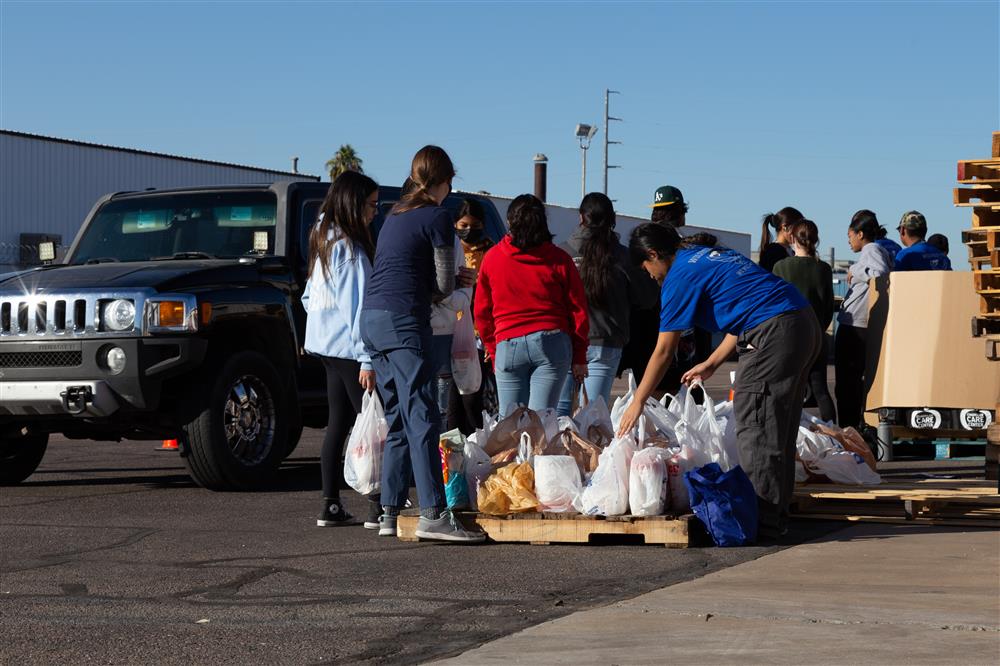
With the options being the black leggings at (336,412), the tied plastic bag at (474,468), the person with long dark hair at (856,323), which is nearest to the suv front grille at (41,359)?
the black leggings at (336,412)

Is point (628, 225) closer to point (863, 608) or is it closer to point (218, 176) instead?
point (218, 176)

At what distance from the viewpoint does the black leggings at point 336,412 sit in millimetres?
8094

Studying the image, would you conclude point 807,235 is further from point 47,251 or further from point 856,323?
point 47,251

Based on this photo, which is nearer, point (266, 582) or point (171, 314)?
point (266, 582)

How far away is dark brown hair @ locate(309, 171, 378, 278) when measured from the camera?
7.98 metres

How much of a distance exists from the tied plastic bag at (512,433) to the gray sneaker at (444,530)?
516 mm

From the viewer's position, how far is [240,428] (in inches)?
387

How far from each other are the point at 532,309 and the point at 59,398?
9.82ft

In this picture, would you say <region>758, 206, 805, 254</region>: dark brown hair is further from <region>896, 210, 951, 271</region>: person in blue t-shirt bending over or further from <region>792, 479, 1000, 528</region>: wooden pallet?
<region>792, 479, 1000, 528</region>: wooden pallet

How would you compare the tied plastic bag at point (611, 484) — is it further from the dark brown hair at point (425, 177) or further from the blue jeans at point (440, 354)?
the dark brown hair at point (425, 177)

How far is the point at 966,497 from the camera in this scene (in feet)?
27.6

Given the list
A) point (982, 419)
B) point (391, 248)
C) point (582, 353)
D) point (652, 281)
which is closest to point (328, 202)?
point (391, 248)

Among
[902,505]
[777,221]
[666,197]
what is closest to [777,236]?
[777,221]

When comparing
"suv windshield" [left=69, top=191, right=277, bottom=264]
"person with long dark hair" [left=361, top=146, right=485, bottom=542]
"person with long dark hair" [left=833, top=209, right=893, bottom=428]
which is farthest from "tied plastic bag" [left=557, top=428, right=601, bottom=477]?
"person with long dark hair" [left=833, top=209, right=893, bottom=428]
